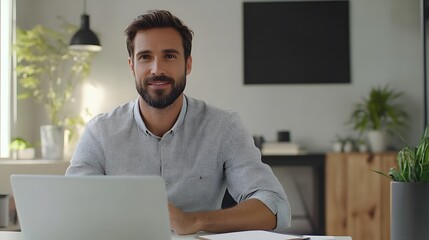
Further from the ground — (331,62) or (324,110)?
(331,62)

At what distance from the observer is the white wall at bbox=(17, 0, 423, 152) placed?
4770 mm

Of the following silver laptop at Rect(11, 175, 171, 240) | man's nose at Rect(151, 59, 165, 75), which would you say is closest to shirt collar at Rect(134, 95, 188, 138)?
man's nose at Rect(151, 59, 165, 75)

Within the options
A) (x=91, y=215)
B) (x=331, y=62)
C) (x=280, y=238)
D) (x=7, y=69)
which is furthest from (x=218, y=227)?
(x=331, y=62)

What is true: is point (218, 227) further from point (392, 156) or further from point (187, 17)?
point (187, 17)

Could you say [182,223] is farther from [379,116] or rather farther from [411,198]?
[379,116]

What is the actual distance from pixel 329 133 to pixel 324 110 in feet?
0.55

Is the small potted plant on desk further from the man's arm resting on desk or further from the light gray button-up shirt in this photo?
the light gray button-up shirt

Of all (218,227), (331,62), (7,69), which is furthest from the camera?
(331,62)

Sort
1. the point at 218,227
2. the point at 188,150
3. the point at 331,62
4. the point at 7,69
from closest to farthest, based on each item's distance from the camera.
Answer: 1. the point at 218,227
2. the point at 188,150
3. the point at 7,69
4. the point at 331,62

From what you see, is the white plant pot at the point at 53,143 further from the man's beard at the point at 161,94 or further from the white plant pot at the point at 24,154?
the man's beard at the point at 161,94

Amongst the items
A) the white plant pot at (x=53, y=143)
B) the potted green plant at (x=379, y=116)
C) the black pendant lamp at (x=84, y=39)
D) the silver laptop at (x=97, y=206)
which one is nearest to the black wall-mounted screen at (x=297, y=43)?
the potted green plant at (x=379, y=116)

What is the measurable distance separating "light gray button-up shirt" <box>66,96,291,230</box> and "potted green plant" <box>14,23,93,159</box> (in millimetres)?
2162

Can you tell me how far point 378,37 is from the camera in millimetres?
4781

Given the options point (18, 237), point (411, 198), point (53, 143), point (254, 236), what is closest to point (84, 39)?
point (53, 143)
